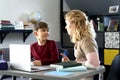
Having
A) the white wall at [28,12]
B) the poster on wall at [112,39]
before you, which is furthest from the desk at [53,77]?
the poster on wall at [112,39]

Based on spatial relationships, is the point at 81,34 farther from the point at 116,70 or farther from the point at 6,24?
the point at 6,24

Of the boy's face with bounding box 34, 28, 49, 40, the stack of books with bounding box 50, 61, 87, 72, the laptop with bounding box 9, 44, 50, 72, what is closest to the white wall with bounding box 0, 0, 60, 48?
the boy's face with bounding box 34, 28, 49, 40

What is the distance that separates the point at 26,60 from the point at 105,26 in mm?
3124

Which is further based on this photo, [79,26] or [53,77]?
[79,26]

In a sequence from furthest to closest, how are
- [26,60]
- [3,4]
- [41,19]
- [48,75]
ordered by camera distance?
[41,19], [3,4], [26,60], [48,75]

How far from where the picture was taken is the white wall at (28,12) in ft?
12.9

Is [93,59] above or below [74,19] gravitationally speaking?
below

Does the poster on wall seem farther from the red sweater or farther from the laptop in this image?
the laptop

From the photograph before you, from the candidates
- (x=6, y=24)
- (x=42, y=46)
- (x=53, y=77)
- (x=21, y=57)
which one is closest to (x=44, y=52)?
(x=42, y=46)

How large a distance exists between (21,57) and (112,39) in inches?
115

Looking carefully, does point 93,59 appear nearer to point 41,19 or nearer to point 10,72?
point 10,72

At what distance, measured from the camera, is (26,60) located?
6.39 feet

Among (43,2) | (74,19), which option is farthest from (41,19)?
(74,19)

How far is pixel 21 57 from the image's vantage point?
2.00 m
